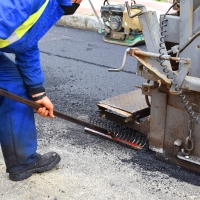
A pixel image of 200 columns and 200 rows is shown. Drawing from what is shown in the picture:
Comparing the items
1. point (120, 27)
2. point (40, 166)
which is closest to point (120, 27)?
point (120, 27)

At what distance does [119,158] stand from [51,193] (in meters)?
0.70

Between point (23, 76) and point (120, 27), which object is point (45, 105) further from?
point (120, 27)

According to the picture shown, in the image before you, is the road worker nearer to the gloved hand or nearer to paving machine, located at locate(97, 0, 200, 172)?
the gloved hand

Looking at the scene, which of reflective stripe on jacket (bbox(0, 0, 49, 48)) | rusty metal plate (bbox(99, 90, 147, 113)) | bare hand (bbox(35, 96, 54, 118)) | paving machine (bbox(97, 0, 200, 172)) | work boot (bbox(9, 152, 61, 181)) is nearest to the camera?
→ reflective stripe on jacket (bbox(0, 0, 49, 48))

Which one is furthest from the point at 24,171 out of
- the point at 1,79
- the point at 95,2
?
the point at 95,2

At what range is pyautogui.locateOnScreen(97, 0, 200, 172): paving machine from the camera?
279 centimetres

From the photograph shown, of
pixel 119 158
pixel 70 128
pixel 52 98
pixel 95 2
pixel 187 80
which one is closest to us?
pixel 187 80

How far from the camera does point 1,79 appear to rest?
109 inches

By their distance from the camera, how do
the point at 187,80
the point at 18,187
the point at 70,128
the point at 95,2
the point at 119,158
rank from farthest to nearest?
the point at 95,2 → the point at 70,128 → the point at 119,158 → the point at 18,187 → the point at 187,80

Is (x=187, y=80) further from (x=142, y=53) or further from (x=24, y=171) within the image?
(x=24, y=171)

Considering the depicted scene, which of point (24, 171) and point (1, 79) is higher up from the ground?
point (1, 79)

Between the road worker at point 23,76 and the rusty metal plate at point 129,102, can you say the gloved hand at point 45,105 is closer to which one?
the road worker at point 23,76

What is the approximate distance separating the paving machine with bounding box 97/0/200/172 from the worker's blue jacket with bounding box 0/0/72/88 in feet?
1.82

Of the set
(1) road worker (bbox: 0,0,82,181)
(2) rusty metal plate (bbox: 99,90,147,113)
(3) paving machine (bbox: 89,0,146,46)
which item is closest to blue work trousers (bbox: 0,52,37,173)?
(1) road worker (bbox: 0,0,82,181)
